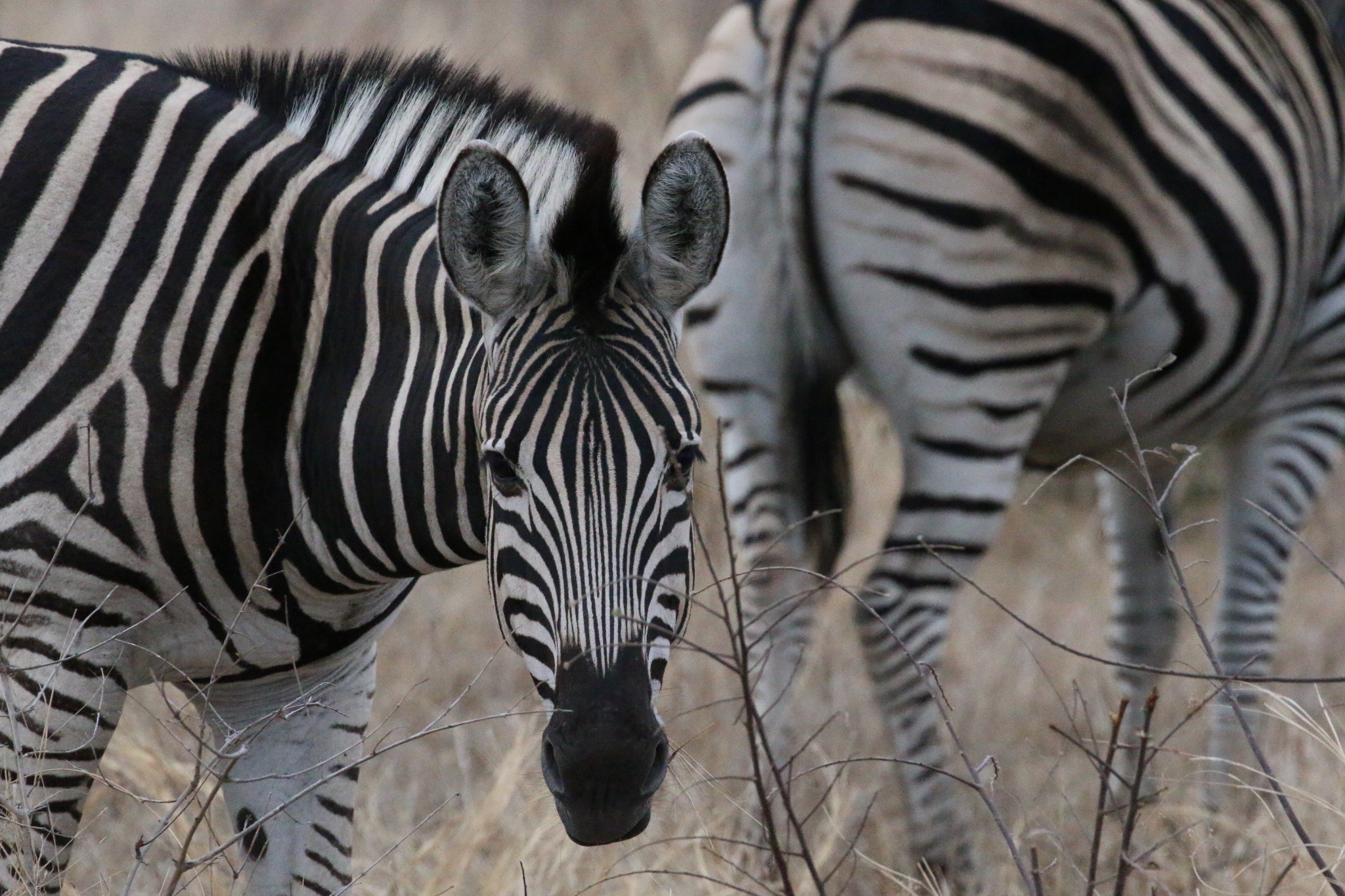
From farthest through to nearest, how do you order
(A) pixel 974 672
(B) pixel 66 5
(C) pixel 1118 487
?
(B) pixel 66 5
(A) pixel 974 672
(C) pixel 1118 487

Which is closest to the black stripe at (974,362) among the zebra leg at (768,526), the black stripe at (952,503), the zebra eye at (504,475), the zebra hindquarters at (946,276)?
the zebra hindquarters at (946,276)

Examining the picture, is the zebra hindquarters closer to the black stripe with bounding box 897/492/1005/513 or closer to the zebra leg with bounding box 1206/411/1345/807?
the black stripe with bounding box 897/492/1005/513

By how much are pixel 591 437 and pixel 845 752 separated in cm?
287

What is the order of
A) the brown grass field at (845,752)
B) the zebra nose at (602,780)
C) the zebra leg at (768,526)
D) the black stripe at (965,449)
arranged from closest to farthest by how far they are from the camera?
the zebra nose at (602,780) < the brown grass field at (845,752) < the black stripe at (965,449) < the zebra leg at (768,526)

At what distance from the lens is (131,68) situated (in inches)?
113

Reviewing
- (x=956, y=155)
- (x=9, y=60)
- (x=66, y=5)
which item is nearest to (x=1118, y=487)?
(x=956, y=155)

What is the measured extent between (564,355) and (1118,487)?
11.5ft

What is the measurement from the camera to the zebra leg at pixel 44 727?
2.55 metres

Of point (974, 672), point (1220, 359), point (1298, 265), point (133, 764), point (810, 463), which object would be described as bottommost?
point (133, 764)

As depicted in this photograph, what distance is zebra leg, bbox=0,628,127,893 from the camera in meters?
2.55

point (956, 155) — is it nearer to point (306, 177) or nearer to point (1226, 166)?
point (1226, 166)

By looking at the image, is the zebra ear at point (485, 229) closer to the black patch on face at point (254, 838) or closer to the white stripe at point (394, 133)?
the white stripe at point (394, 133)

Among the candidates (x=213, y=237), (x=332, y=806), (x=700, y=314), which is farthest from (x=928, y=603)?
(x=213, y=237)

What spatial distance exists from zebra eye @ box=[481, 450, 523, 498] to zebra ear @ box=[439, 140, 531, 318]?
280 mm
